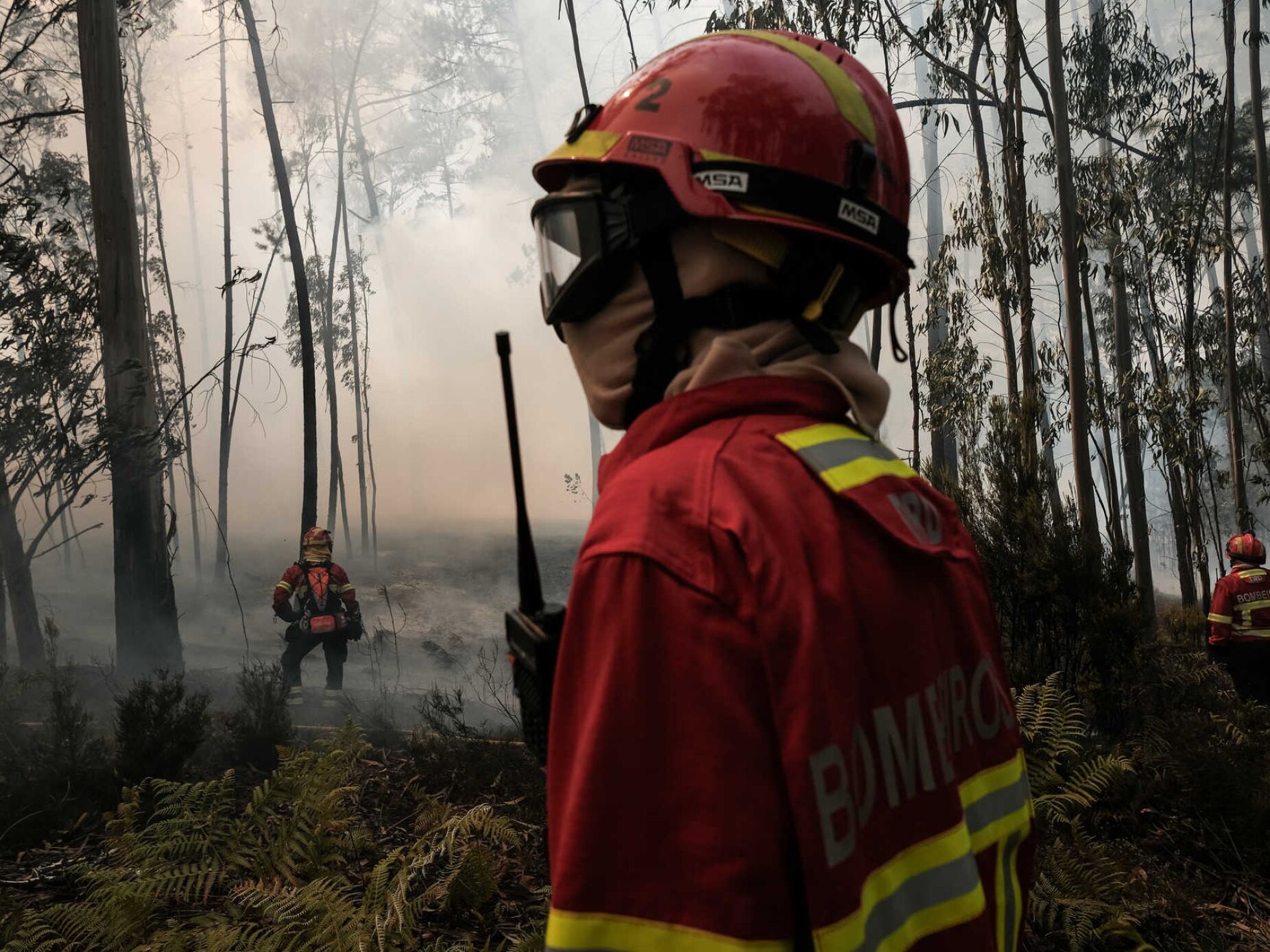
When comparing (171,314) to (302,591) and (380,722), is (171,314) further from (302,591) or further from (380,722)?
(380,722)

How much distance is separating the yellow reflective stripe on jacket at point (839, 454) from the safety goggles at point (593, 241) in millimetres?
318

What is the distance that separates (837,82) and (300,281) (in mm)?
9975

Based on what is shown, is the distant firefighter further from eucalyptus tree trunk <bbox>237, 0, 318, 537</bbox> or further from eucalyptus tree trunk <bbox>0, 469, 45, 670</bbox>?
eucalyptus tree trunk <bbox>0, 469, 45, 670</bbox>

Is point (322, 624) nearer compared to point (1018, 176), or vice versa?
point (322, 624)

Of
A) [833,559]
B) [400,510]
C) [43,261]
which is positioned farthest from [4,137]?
[833,559]

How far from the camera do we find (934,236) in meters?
21.9

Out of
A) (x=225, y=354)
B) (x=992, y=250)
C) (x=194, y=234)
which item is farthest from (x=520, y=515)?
(x=194, y=234)

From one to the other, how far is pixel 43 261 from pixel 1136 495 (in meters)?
13.7

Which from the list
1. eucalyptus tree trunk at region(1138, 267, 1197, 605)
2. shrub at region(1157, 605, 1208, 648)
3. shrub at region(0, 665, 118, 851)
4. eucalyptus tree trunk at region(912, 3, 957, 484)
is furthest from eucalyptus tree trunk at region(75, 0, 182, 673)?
eucalyptus tree trunk at region(1138, 267, 1197, 605)

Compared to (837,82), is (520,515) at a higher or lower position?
lower

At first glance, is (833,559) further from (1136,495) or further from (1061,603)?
(1136,495)

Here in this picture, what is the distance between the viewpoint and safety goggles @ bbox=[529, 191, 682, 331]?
1106 millimetres

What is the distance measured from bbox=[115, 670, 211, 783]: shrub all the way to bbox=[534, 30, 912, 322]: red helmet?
14.1ft

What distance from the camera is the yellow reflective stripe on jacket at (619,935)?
0.76 meters
